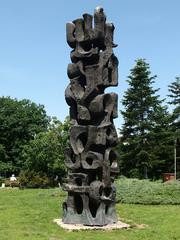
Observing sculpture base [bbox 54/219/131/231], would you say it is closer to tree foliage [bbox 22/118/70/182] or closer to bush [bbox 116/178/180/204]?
bush [bbox 116/178/180/204]

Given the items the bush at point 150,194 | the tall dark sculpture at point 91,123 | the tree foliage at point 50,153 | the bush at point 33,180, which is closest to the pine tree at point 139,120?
the tree foliage at point 50,153

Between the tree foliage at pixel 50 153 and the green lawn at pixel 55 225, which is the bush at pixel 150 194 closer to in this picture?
the green lawn at pixel 55 225

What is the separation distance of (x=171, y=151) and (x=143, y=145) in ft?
10.3

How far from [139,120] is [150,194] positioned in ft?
77.2

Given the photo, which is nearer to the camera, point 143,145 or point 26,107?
point 143,145

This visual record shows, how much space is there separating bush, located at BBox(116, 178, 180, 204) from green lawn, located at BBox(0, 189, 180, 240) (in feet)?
2.92

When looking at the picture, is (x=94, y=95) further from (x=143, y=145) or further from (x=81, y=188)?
(x=143, y=145)

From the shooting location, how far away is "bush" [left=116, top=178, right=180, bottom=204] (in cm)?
2098

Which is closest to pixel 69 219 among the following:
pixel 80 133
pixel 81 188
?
pixel 81 188

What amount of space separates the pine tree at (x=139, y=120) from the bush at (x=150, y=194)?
2101 cm

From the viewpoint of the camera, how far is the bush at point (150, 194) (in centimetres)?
2098

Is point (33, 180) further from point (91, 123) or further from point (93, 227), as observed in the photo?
point (93, 227)

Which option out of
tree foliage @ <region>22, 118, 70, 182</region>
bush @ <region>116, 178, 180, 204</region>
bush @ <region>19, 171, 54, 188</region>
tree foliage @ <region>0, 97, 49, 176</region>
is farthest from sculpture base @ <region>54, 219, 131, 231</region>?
tree foliage @ <region>0, 97, 49, 176</region>

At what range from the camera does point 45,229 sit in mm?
13477
